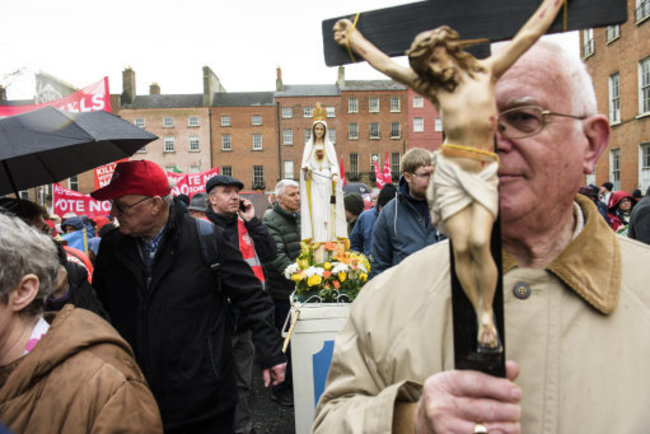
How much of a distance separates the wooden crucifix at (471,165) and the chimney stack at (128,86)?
2015 inches

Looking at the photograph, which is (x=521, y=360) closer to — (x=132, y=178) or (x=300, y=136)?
(x=132, y=178)

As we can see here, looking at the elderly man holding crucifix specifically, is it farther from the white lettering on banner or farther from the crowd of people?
the white lettering on banner

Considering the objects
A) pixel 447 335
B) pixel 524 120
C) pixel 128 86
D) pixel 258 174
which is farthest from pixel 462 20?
pixel 128 86

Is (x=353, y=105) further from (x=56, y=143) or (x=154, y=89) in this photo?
(x=56, y=143)

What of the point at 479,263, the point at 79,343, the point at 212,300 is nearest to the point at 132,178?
the point at 212,300

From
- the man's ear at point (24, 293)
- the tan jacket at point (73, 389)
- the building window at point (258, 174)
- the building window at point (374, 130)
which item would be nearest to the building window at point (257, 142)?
the building window at point (258, 174)

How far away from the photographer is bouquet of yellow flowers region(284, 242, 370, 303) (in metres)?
4.46

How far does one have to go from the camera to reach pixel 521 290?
1.10 m

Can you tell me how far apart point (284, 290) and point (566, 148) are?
15.7 feet

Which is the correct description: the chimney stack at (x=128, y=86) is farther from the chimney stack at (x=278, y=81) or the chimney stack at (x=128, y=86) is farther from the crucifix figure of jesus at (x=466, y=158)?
the crucifix figure of jesus at (x=466, y=158)

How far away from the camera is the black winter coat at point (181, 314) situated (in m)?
2.88

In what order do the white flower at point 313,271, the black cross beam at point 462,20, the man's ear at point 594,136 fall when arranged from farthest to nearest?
the white flower at point 313,271, the man's ear at point 594,136, the black cross beam at point 462,20

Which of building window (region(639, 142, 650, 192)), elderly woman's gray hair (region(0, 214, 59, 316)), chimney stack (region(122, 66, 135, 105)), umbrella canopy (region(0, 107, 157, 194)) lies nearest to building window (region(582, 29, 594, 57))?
building window (region(639, 142, 650, 192))

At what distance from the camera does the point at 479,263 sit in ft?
2.46
